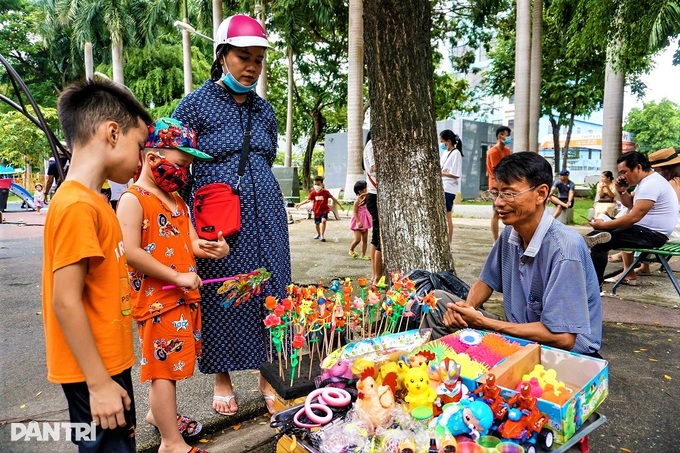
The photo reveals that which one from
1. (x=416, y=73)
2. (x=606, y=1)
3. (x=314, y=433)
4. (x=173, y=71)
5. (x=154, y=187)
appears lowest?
(x=314, y=433)

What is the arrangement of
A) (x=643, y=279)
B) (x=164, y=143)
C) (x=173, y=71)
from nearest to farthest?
1. (x=164, y=143)
2. (x=643, y=279)
3. (x=173, y=71)

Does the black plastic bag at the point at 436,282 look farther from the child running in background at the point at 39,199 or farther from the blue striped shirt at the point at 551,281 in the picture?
the child running in background at the point at 39,199

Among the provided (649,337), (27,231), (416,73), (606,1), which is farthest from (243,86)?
(27,231)

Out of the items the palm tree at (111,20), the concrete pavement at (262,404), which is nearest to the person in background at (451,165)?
the concrete pavement at (262,404)

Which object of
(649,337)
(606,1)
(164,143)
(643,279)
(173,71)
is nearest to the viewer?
(164,143)

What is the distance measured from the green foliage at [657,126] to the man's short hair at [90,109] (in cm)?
6351

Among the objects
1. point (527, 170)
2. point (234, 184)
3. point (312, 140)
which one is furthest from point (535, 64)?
point (312, 140)

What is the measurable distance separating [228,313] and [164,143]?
0.99 m

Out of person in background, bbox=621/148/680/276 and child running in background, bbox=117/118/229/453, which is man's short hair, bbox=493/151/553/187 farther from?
person in background, bbox=621/148/680/276

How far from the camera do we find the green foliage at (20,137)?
25828 millimetres

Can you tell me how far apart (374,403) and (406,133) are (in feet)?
8.39

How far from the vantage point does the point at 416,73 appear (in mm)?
3725

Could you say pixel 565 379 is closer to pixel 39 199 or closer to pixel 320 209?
pixel 320 209

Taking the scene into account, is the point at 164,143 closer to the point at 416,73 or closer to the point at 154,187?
the point at 154,187
